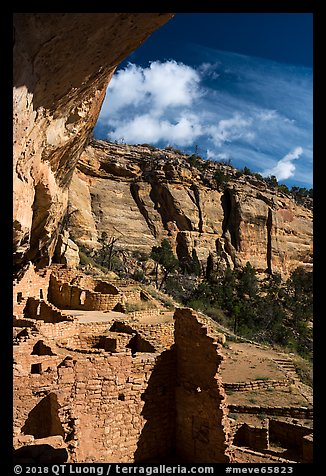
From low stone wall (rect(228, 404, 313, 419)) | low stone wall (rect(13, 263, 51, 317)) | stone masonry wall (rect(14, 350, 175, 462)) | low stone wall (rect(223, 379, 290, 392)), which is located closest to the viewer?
stone masonry wall (rect(14, 350, 175, 462))

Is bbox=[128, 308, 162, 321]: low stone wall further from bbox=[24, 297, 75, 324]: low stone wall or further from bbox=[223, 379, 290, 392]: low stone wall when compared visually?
bbox=[223, 379, 290, 392]: low stone wall

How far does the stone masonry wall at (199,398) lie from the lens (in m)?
6.61

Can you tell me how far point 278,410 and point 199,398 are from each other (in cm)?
507

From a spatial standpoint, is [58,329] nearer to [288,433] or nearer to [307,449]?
[288,433]

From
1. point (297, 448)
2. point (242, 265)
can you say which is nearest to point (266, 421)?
point (297, 448)

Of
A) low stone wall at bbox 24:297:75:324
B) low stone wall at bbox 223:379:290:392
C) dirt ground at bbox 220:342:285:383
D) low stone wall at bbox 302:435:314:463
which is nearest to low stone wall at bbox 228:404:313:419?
low stone wall at bbox 223:379:290:392

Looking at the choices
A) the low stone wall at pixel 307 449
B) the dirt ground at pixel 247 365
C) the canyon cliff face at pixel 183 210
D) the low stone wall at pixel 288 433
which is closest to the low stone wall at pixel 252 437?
the low stone wall at pixel 307 449

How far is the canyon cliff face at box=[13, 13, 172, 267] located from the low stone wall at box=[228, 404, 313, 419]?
270 inches

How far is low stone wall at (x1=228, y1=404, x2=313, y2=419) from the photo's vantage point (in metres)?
10.7

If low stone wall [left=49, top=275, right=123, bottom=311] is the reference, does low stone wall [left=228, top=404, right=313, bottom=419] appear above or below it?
below

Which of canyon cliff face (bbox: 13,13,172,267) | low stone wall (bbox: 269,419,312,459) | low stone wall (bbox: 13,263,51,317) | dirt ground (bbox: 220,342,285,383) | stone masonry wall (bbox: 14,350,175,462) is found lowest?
low stone wall (bbox: 269,419,312,459)

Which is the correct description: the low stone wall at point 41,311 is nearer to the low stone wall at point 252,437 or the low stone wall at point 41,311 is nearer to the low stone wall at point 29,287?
the low stone wall at point 29,287

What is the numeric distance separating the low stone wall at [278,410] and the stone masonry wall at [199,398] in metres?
3.95

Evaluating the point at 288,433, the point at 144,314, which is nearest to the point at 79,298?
the point at 144,314
